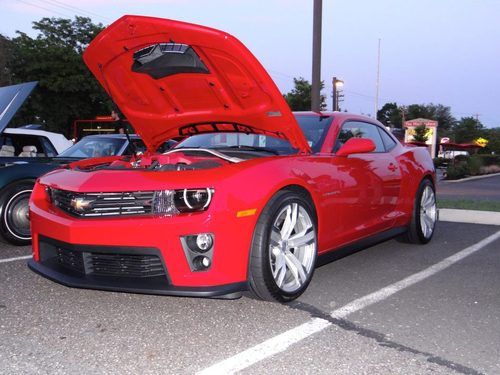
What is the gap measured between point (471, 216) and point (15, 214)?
21.5 ft

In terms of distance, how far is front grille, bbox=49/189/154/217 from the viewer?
344cm

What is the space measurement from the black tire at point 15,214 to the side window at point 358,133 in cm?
355

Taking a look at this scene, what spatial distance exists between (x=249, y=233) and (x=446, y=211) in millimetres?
6163

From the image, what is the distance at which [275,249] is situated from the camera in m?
3.69

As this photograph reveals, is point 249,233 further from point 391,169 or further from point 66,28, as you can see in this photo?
point 66,28

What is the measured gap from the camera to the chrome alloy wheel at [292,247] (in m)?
3.69

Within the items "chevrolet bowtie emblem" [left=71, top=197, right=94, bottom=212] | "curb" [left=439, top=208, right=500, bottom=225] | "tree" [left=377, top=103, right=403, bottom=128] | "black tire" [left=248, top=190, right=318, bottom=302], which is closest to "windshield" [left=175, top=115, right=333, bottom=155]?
"black tire" [left=248, top=190, right=318, bottom=302]

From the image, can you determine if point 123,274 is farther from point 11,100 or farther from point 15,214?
point 11,100

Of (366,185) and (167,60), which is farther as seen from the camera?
(366,185)

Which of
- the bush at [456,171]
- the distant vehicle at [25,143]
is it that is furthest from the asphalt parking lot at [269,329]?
the bush at [456,171]

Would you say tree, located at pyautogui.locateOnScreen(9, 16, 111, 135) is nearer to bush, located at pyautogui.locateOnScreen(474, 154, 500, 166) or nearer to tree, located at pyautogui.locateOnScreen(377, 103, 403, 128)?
bush, located at pyautogui.locateOnScreen(474, 154, 500, 166)

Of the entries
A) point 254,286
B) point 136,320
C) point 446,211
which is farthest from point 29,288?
point 446,211

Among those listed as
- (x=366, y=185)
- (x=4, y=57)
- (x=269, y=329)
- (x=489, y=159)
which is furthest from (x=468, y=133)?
(x=269, y=329)

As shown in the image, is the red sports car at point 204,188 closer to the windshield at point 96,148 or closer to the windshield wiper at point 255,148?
the windshield wiper at point 255,148
